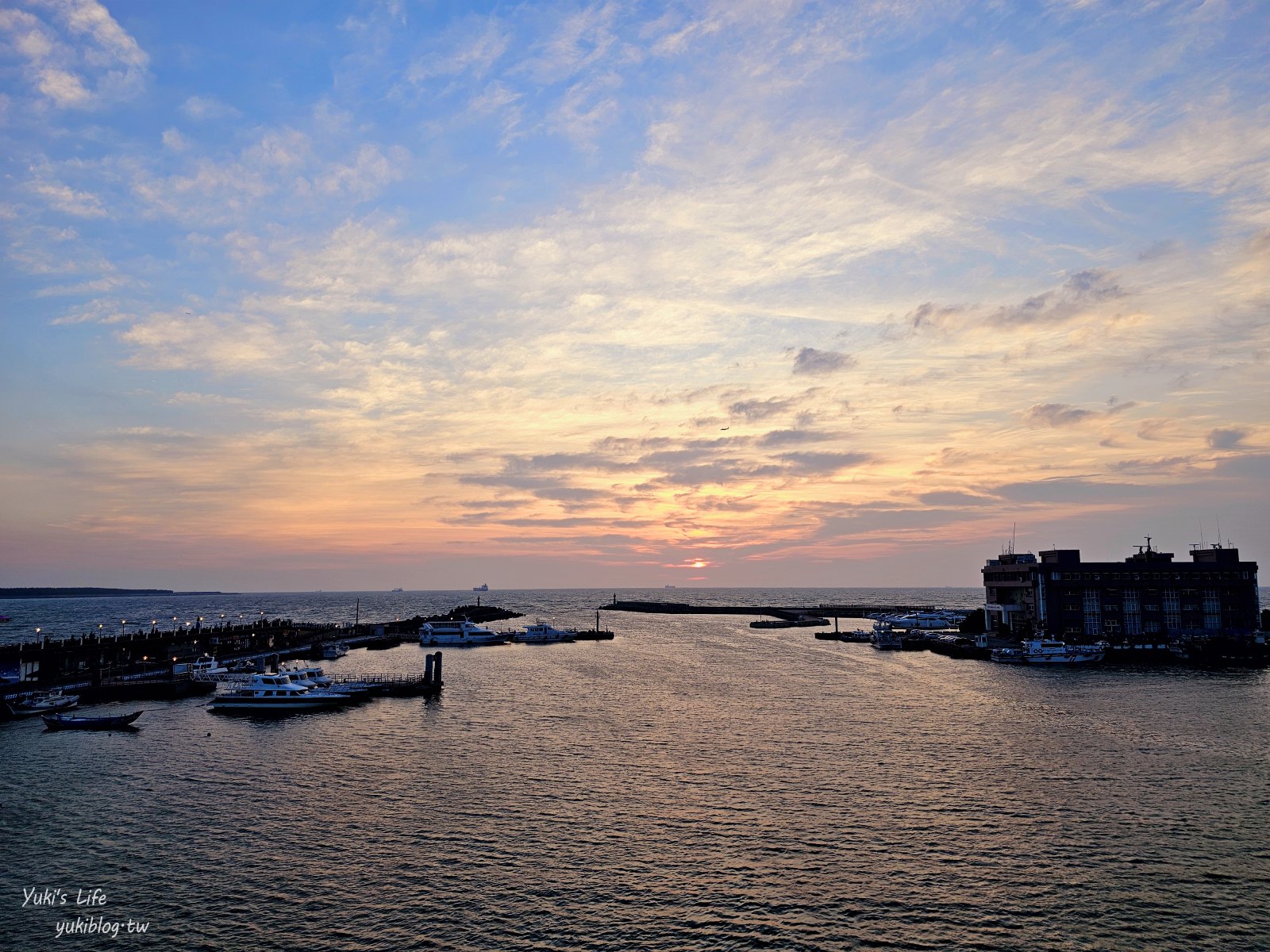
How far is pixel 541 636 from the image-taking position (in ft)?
567

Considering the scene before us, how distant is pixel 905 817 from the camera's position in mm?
46719

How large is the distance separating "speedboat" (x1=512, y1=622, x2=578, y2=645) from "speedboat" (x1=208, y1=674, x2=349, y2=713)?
88.0 m

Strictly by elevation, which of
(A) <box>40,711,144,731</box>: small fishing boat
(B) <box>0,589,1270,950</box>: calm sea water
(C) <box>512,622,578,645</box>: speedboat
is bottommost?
(C) <box>512,622,578,645</box>: speedboat

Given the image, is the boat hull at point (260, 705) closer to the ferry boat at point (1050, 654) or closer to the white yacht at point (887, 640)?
the ferry boat at point (1050, 654)

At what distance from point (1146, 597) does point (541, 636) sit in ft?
378

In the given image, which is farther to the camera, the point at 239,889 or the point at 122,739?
the point at 122,739

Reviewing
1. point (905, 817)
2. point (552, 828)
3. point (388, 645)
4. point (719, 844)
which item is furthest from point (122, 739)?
point (388, 645)

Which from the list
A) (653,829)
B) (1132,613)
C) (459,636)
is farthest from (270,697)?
(1132,613)

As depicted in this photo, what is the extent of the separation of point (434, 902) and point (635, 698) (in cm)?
5514

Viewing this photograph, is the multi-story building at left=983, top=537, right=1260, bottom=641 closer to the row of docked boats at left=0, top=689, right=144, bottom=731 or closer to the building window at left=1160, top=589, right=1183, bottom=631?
the building window at left=1160, top=589, right=1183, bottom=631

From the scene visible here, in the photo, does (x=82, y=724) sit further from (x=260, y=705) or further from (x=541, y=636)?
(x=541, y=636)

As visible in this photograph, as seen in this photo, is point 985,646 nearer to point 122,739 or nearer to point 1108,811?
point 1108,811

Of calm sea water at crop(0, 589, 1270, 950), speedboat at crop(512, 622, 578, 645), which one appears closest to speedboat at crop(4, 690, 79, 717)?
calm sea water at crop(0, 589, 1270, 950)

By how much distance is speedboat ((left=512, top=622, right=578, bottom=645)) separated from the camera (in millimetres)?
172500
